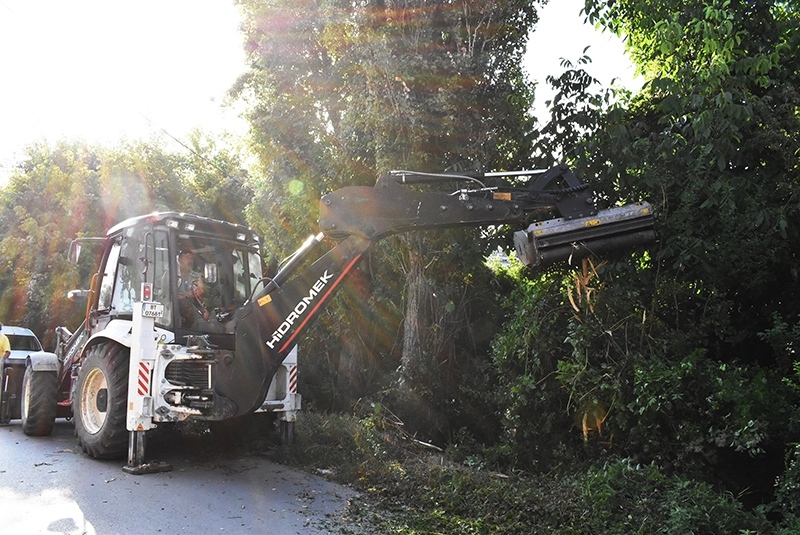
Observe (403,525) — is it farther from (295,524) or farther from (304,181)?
(304,181)

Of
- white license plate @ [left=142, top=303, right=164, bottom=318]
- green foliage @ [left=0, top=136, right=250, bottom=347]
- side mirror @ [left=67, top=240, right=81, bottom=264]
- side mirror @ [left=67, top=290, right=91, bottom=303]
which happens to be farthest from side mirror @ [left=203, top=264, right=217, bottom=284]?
green foliage @ [left=0, top=136, right=250, bottom=347]

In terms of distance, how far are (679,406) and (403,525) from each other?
10.0 feet

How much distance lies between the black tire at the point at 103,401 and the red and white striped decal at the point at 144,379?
1.62 feet

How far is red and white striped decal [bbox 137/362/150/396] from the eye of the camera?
7.75 m

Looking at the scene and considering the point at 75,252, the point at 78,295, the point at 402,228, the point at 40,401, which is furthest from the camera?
the point at 78,295

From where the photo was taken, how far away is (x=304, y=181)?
1375 cm

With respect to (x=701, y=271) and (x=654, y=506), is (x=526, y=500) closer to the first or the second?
(x=654, y=506)

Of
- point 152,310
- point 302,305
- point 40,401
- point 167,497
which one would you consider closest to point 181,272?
point 152,310

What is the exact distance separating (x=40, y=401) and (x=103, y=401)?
2.31 m

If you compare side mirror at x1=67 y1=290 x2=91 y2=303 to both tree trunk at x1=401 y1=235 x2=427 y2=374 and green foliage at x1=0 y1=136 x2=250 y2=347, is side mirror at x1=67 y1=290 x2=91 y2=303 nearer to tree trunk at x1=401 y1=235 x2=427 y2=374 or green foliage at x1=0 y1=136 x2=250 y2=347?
tree trunk at x1=401 y1=235 x2=427 y2=374

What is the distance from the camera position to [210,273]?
8.87m

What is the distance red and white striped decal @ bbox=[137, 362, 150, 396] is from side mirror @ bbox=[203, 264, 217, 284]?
57.0 inches

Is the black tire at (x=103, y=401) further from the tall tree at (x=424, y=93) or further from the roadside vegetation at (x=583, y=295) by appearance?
the tall tree at (x=424, y=93)

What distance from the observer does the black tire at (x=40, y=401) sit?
10.0m
